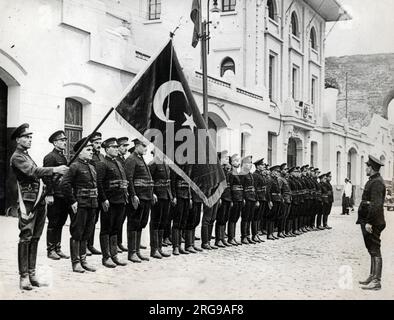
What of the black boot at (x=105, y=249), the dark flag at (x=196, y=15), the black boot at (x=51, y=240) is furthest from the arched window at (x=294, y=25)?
the black boot at (x=105, y=249)

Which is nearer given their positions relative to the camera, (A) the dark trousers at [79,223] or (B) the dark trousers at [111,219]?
(A) the dark trousers at [79,223]

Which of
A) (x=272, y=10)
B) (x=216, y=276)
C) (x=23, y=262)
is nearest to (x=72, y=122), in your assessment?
(x=216, y=276)

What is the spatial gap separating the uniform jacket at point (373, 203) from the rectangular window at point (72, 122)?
224 inches

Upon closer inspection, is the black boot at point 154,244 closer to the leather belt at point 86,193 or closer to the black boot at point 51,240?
the black boot at point 51,240

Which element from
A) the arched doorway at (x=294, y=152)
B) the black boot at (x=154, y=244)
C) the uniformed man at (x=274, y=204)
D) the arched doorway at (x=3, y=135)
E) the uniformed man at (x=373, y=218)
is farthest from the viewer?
the arched doorway at (x=294, y=152)

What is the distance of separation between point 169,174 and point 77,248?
2041mm

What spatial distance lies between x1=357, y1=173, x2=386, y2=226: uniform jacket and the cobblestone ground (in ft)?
2.38

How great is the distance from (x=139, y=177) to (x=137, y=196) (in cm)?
25

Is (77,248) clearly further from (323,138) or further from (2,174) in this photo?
(323,138)

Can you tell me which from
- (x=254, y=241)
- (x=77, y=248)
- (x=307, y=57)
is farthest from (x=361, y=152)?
(x=77, y=248)

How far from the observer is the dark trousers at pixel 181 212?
318 inches

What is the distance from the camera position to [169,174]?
7953 millimetres

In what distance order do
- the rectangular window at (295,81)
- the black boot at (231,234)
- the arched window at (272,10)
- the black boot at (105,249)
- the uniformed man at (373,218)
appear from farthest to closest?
the rectangular window at (295,81)
the arched window at (272,10)
the black boot at (231,234)
the black boot at (105,249)
the uniformed man at (373,218)

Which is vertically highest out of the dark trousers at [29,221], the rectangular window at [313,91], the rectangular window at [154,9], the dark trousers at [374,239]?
the rectangular window at [154,9]
